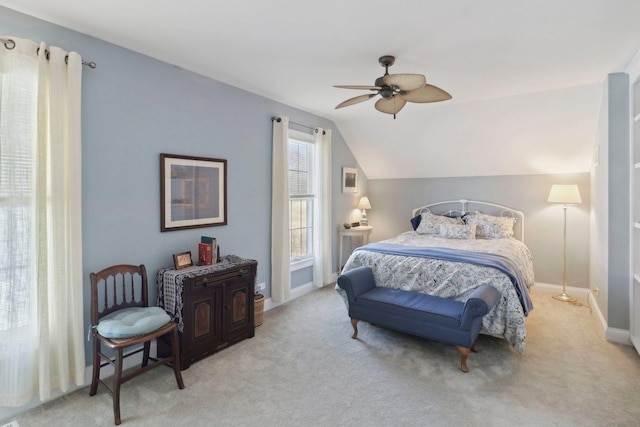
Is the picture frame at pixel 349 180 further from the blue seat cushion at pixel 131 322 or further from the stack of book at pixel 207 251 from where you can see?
the blue seat cushion at pixel 131 322

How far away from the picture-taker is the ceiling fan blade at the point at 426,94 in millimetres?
2651

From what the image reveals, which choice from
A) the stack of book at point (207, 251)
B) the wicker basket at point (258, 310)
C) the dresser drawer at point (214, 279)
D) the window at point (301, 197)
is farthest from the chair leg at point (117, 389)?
the window at point (301, 197)

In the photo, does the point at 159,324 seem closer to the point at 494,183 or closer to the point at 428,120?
the point at 428,120

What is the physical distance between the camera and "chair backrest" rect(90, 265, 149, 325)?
2.48 metres

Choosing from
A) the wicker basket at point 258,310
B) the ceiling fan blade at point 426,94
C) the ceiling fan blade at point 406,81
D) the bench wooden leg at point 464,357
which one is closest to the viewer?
the ceiling fan blade at point 406,81

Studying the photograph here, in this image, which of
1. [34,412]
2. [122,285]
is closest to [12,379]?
[34,412]

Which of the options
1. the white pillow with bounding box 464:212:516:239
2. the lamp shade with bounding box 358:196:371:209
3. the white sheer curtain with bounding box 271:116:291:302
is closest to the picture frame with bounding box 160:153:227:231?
the white sheer curtain with bounding box 271:116:291:302

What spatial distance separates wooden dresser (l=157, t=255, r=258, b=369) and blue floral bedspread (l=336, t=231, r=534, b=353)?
1.03 m

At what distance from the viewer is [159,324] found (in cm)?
239

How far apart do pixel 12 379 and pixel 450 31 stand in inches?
149

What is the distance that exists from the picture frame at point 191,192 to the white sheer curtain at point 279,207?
74 centimetres

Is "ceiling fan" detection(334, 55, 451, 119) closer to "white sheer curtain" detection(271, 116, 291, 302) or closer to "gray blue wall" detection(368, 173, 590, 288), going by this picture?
"white sheer curtain" detection(271, 116, 291, 302)

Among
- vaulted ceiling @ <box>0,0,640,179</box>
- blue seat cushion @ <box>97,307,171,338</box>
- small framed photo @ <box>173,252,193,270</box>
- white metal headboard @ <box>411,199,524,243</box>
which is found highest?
vaulted ceiling @ <box>0,0,640,179</box>

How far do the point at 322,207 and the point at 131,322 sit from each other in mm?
3084
